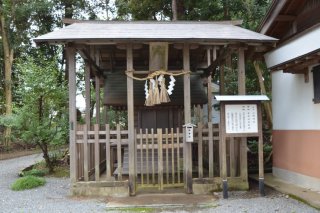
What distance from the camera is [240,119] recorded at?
760 centimetres

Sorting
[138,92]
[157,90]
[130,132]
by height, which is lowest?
[130,132]

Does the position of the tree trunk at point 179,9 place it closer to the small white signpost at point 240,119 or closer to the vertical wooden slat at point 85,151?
the small white signpost at point 240,119

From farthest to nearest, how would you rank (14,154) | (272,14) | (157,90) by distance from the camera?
(14,154) < (272,14) < (157,90)

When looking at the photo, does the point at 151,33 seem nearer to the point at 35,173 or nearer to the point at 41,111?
the point at 41,111

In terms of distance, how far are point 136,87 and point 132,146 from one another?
3.83 meters

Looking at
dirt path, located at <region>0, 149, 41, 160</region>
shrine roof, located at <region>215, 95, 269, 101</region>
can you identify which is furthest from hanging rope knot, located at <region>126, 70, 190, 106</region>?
dirt path, located at <region>0, 149, 41, 160</region>

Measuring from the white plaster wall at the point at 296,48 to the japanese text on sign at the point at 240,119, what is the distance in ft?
5.81

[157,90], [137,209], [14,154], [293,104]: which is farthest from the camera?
[14,154]

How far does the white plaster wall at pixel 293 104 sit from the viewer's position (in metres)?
7.69

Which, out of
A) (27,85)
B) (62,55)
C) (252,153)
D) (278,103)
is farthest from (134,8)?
(62,55)

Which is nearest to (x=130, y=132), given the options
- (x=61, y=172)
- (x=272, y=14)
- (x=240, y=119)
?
(x=240, y=119)

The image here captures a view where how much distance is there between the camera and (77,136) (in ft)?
26.4

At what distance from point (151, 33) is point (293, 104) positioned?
3.70 meters

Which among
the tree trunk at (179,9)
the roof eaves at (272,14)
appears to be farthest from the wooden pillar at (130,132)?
the tree trunk at (179,9)
